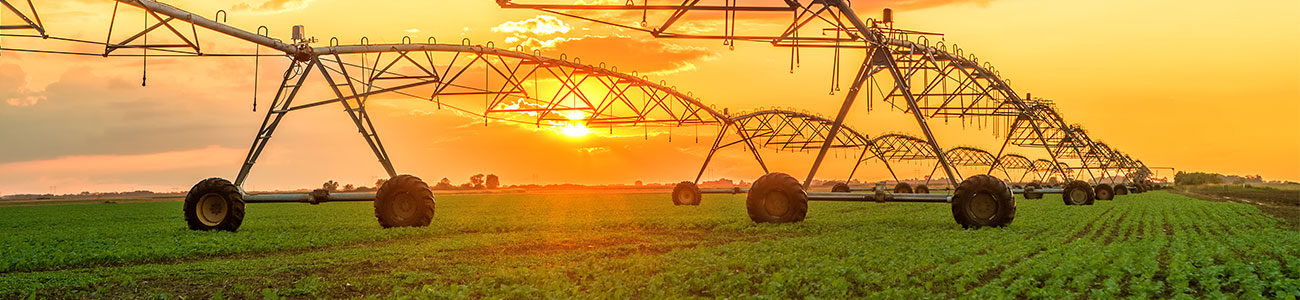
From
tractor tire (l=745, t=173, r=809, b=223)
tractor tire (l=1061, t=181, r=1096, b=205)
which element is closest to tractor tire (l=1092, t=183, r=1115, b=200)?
tractor tire (l=1061, t=181, r=1096, b=205)

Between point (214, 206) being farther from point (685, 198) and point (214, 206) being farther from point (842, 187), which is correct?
point (842, 187)

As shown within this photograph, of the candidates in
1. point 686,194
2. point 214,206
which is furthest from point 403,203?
point 686,194

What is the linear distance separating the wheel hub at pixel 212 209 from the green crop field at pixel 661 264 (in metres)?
0.97

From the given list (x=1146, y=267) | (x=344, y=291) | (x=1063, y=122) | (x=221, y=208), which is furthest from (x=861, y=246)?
(x=1063, y=122)

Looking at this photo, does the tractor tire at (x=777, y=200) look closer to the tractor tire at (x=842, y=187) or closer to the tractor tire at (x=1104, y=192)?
the tractor tire at (x=842, y=187)

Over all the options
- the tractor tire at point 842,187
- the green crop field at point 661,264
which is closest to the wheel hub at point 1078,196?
the tractor tire at point 842,187

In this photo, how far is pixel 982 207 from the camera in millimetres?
25750

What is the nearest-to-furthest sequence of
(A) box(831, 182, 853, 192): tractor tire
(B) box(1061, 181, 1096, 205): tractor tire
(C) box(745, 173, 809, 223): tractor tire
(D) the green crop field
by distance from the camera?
1. (D) the green crop field
2. (C) box(745, 173, 809, 223): tractor tire
3. (B) box(1061, 181, 1096, 205): tractor tire
4. (A) box(831, 182, 853, 192): tractor tire

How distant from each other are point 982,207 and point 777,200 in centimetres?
577

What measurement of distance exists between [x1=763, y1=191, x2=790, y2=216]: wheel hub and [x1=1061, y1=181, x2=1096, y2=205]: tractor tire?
31.7m

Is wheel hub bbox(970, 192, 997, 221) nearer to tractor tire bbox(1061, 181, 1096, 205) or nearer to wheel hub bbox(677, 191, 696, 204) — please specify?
wheel hub bbox(677, 191, 696, 204)

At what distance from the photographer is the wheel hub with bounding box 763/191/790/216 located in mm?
27391

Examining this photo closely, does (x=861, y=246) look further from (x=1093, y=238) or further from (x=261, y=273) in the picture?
(x=261, y=273)

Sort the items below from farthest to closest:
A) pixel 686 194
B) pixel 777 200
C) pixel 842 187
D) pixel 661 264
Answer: pixel 842 187 → pixel 686 194 → pixel 777 200 → pixel 661 264
